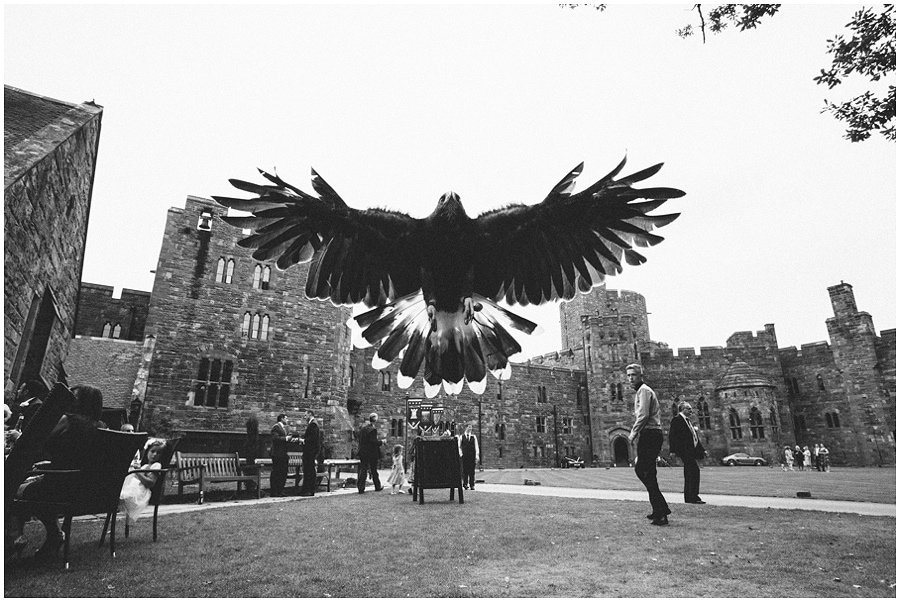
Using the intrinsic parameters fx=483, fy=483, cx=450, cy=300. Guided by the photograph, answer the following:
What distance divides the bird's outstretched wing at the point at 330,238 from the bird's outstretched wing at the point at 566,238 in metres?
0.72

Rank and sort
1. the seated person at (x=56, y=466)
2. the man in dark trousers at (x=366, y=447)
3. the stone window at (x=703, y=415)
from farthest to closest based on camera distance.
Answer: the stone window at (x=703, y=415), the man in dark trousers at (x=366, y=447), the seated person at (x=56, y=466)

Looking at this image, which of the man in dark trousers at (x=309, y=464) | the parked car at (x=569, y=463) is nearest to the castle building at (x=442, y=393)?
the parked car at (x=569, y=463)

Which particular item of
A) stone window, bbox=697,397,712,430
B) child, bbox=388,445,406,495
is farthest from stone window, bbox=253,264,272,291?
stone window, bbox=697,397,712,430

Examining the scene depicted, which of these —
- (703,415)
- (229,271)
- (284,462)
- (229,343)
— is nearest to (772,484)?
(284,462)

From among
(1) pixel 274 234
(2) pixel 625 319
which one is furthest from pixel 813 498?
(2) pixel 625 319

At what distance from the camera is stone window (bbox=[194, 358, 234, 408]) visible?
19375mm

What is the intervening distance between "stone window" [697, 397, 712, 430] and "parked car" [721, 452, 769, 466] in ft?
11.3

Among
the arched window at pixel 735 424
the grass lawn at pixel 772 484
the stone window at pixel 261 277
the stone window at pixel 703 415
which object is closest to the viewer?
the grass lawn at pixel 772 484

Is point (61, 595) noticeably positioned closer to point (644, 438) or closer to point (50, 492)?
point (50, 492)

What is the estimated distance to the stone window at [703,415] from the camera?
3853 centimetres

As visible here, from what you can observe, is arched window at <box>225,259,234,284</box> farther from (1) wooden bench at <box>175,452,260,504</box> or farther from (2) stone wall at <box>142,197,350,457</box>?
(1) wooden bench at <box>175,452,260,504</box>

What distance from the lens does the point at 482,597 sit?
3014mm

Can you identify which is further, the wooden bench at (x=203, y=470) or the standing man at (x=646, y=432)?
the wooden bench at (x=203, y=470)

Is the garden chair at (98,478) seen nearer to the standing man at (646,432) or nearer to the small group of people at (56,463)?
the small group of people at (56,463)
